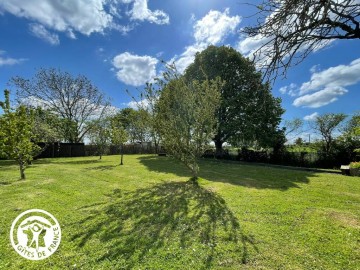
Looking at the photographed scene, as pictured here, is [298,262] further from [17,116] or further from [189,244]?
[17,116]

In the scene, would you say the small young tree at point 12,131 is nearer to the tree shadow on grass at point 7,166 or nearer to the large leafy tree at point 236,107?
the tree shadow on grass at point 7,166

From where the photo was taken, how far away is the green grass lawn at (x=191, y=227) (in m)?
3.30

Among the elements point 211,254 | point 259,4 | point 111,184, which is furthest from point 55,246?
point 111,184

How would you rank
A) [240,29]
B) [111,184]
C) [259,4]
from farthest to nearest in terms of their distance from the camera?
[111,184]
[240,29]
[259,4]

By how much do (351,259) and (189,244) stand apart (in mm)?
2488

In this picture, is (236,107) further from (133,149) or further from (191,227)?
(133,149)

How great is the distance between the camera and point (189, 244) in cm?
379

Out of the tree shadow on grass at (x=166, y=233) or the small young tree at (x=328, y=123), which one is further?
the small young tree at (x=328, y=123)

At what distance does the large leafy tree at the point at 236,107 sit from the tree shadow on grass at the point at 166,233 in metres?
14.3

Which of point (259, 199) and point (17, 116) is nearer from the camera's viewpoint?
point (259, 199)

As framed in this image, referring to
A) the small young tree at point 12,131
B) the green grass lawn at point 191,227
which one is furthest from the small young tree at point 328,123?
the small young tree at point 12,131

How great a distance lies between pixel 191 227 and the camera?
4527 mm

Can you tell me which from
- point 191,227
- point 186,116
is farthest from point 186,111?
point 191,227

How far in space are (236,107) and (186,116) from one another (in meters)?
12.8
